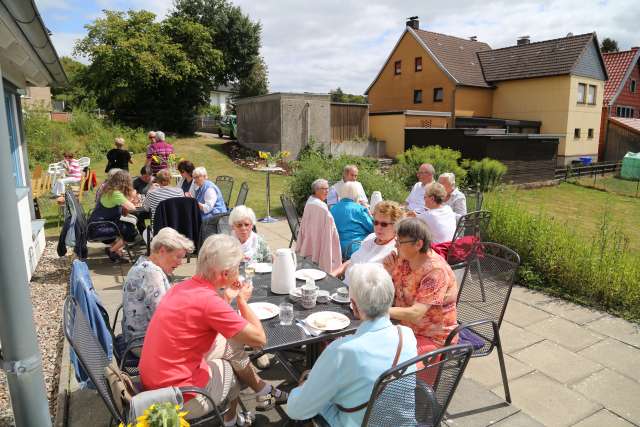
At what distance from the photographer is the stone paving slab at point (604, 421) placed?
2.80 meters

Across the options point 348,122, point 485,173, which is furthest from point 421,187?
point 348,122

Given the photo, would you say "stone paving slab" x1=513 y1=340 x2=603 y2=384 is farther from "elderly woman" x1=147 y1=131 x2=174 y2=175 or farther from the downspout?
"elderly woman" x1=147 y1=131 x2=174 y2=175

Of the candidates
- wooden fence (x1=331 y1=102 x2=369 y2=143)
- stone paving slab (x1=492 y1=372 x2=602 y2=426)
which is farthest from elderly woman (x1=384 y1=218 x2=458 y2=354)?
wooden fence (x1=331 y1=102 x2=369 y2=143)

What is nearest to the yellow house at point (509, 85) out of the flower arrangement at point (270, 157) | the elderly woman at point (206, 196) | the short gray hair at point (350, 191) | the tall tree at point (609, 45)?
the flower arrangement at point (270, 157)

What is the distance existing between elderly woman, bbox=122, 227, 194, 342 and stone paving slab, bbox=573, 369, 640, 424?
3065 millimetres

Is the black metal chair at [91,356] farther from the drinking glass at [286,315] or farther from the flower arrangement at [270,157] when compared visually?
the flower arrangement at [270,157]

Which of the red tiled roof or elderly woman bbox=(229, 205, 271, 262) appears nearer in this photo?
elderly woman bbox=(229, 205, 271, 262)

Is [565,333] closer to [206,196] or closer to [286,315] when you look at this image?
[286,315]

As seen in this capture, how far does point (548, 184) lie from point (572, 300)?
15.5 m

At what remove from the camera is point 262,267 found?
11.6ft

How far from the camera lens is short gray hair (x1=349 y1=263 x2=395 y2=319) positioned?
187 centimetres

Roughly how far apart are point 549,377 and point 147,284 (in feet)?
10.0

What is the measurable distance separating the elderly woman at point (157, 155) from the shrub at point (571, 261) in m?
6.51

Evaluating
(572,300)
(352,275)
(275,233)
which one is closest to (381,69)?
(275,233)
